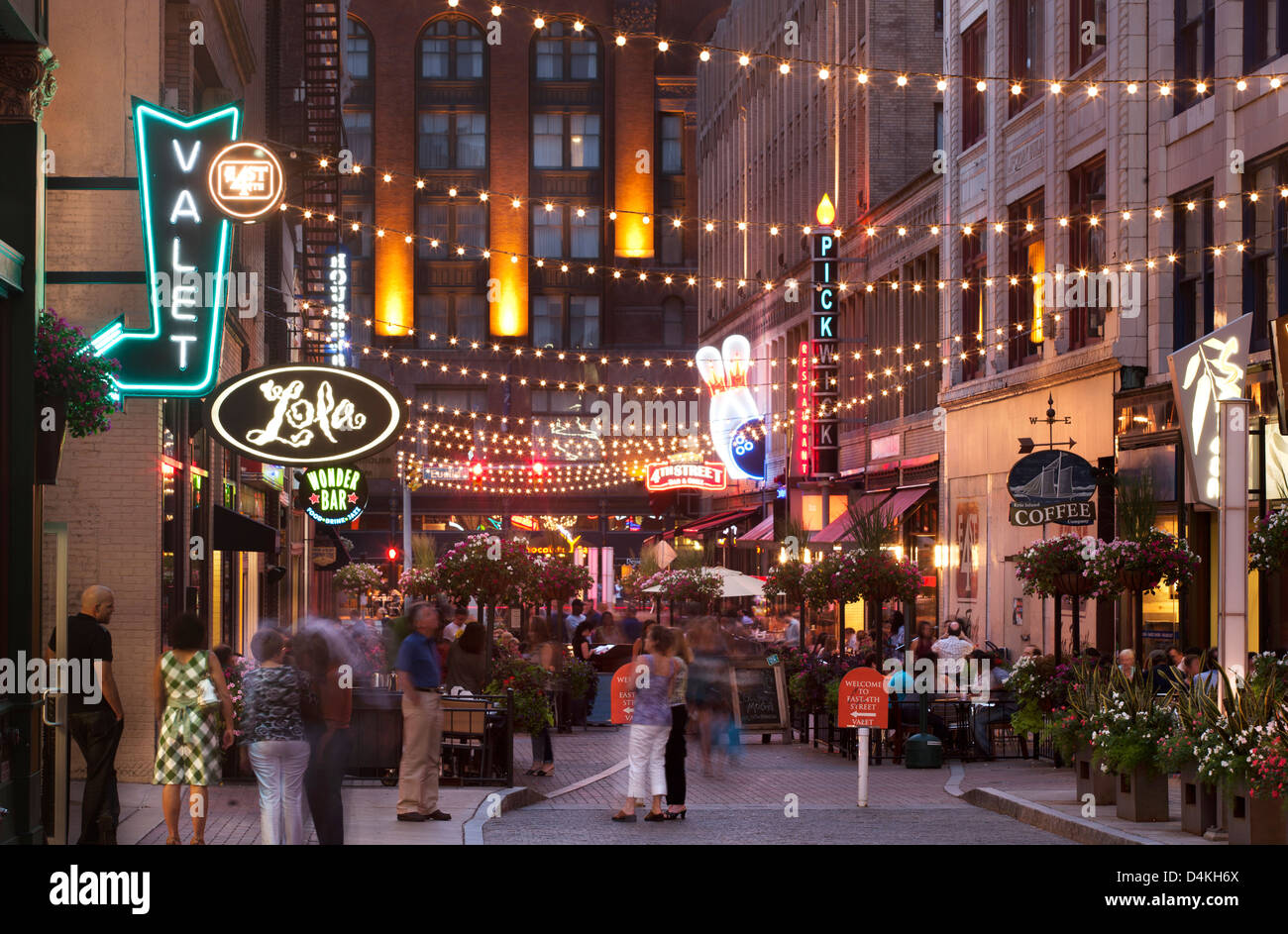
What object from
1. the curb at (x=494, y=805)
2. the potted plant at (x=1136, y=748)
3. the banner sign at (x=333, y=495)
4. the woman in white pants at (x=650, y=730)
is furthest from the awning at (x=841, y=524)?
the potted plant at (x=1136, y=748)

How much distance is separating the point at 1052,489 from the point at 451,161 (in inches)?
2200

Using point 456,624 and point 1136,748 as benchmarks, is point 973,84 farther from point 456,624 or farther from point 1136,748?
point 1136,748

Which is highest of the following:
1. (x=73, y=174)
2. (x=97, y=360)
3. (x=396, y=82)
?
(x=396, y=82)

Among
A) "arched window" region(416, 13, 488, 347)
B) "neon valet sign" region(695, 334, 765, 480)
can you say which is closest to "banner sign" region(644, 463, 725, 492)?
"neon valet sign" region(695, 334, 765, 480)

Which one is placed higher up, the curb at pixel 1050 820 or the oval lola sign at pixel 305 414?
the oval lola sign at pixel 305 414

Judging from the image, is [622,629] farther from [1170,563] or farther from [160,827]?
[160,827]

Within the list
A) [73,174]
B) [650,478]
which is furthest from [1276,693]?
[650,478]

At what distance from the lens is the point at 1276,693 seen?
12805 millimetres

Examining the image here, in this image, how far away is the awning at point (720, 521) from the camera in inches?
2231

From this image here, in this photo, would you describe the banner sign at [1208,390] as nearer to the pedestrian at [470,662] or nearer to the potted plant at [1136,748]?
the potted plant at [1136,748]

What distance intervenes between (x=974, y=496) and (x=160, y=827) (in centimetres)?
2318

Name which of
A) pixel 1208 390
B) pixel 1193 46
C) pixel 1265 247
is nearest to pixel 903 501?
pixel 1193 46

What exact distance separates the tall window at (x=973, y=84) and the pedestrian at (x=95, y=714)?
25.9 meters

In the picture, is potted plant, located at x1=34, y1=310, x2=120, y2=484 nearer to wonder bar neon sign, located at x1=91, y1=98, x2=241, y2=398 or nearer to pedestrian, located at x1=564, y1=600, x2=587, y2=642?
wonder bar neon sign, located at x1=91, y1=98, x2=241, y2=398
